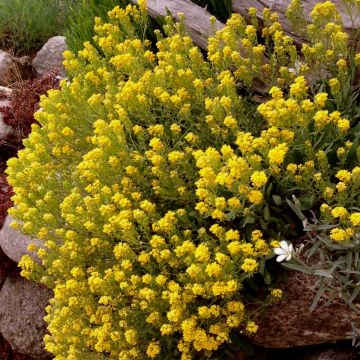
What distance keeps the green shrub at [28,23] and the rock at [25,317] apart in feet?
14.3

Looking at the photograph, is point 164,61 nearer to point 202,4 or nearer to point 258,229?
point 258,229

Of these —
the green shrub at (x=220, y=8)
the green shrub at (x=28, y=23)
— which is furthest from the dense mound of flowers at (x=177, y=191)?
the green shrub at (x=28, y=23)

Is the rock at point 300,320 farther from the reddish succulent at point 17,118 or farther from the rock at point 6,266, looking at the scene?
the reddish succulent at point 17,118

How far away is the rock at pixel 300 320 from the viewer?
287 centimetres

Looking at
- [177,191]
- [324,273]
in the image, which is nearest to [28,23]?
[177,191]

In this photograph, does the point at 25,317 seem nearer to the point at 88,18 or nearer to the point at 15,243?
the point at 15,243

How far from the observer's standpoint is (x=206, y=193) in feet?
8.59

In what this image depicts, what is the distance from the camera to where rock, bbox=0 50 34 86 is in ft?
23.3

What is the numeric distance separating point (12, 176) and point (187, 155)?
1.17m

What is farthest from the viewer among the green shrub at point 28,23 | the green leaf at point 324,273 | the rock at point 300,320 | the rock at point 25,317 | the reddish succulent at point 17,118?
the green shrub at point 28,23

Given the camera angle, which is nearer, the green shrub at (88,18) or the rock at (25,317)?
the rock at (25,317)

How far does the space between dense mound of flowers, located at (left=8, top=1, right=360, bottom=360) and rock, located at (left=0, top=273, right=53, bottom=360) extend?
87cm

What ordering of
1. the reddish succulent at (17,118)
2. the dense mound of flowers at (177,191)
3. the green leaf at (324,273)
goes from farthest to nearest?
the reddish succulent at (17,118), the dense mound of flowers at (177,191), the green leaf at (324,273)

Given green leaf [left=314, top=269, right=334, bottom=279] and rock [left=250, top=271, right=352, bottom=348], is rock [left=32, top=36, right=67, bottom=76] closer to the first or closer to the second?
rock [left=250, top=271, right=352, bottom=348]
